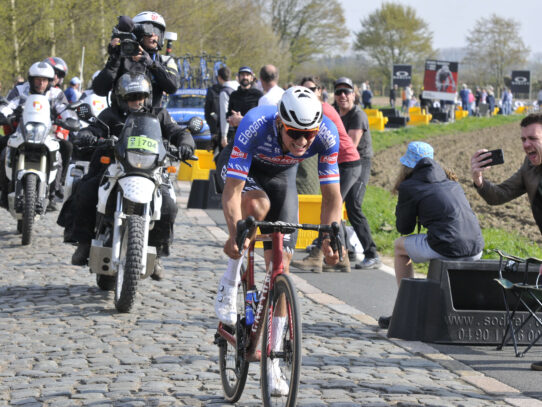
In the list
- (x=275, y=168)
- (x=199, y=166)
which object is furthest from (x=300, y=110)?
(x=199, y=166)

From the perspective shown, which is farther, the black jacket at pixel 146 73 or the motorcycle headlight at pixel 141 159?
the black jacket at pixel 146 73

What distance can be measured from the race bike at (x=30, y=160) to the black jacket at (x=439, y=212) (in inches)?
185

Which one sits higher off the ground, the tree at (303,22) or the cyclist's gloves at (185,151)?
the tree at (303,22)

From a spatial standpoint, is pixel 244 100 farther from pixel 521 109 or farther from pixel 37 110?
pixel 521 109

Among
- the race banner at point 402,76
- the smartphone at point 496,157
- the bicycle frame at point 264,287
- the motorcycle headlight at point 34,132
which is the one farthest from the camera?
the race banner at point 402,76

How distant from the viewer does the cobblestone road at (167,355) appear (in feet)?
19.6

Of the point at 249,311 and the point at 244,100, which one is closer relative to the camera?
the point at 249,311

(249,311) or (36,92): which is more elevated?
(36,92)

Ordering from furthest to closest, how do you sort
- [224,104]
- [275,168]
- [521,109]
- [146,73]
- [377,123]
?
[521,109], [377,123], [224,104], [146,73], [275,168]

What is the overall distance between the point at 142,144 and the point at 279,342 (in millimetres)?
3569

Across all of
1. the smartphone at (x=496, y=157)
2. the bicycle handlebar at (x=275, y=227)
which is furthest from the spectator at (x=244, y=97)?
the bicycle handlebar at (x=275, y=227)

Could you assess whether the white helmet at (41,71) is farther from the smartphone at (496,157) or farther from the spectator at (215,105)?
the smartphone at (496,157)

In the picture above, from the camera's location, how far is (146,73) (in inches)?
374

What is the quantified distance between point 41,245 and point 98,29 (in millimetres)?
32471
